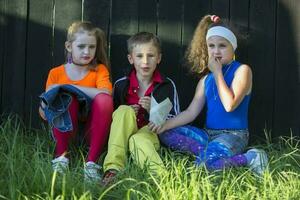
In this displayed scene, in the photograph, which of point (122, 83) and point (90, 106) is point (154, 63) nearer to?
point (122, 83)

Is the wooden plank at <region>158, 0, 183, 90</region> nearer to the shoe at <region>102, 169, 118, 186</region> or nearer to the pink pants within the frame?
the pink pants

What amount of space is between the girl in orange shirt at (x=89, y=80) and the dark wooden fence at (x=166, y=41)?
0.27m

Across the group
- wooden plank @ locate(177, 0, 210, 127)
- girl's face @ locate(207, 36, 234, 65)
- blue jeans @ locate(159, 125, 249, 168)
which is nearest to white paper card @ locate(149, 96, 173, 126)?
blue jeans @ locate(159, 125, 249, 168)

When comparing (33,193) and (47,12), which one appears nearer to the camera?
(33,193)

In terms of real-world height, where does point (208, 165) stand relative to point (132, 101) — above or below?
below

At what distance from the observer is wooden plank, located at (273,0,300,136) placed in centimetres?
461

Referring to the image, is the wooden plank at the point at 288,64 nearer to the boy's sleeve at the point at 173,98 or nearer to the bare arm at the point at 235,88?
the bare arm at the point at 235,88

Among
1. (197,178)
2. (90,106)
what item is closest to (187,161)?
(197,178)


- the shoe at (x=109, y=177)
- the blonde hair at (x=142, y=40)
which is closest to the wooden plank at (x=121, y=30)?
the blonde hair at (x=142, y=40)

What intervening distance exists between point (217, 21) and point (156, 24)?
503mm

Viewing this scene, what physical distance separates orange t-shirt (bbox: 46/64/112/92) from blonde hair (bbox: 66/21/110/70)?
0.05 m

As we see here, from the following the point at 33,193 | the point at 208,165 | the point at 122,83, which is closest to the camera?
the point at 33,193

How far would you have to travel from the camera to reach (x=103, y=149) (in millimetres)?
4012

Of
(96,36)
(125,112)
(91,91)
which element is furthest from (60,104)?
(96,36)
